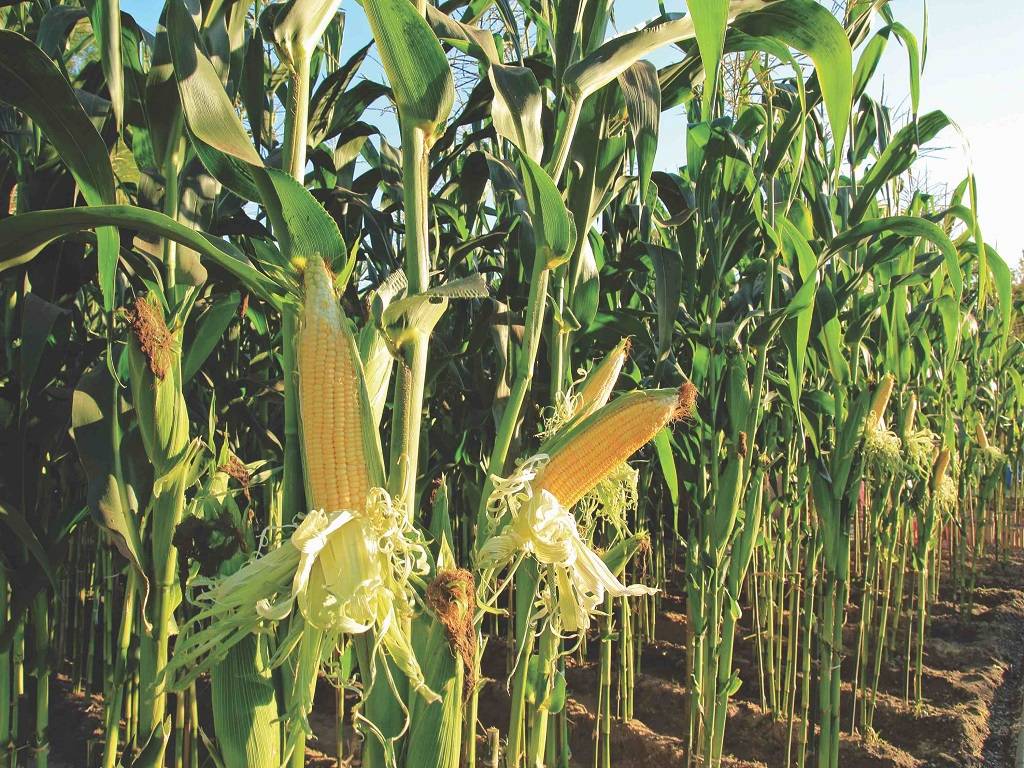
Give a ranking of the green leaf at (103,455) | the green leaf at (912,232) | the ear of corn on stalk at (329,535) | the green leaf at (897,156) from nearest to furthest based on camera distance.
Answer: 1. the ear of corn on stalk at (329,535)
2. the green leaf at (103,455)
3. the green leaf at (912,232)
4. the green leaf at (897,156)

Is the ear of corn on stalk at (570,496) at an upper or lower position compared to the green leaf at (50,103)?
lower

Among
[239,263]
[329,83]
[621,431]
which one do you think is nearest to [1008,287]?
[621,431]

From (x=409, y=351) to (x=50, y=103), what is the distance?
489 mm

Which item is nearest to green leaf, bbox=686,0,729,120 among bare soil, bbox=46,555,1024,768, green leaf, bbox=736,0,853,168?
green leaf, bbox=736,0,853,168

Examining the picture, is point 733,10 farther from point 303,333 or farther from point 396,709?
point 396,709

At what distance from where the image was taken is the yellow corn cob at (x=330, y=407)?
2.35 ft

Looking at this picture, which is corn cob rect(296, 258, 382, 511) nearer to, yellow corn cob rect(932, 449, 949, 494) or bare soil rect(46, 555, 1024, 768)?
bare soil rect(46, 555, 1024, 768)

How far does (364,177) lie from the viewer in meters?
1.90

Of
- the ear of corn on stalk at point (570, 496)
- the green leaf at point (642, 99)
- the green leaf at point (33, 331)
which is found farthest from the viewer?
the green leaf at point (33, 331)

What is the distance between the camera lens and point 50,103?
2.68 ft

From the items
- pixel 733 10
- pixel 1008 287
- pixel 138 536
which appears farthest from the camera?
pixel 1008 287

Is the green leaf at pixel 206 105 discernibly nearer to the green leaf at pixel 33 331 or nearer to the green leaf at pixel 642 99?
the green leaf at pixel 642 99

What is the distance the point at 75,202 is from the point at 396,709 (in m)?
1.27

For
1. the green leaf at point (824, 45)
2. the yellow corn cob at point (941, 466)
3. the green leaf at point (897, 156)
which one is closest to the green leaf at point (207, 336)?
the green leaf at point (824, 45)
